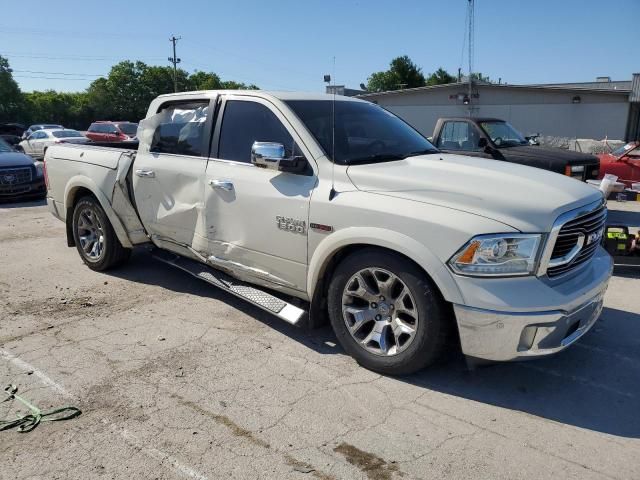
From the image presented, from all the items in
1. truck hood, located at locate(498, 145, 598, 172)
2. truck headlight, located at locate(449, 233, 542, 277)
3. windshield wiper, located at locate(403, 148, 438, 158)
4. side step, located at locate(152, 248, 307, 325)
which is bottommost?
side step, located at locate(152, 248, 307, 325)

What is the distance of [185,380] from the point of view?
11.9 feet

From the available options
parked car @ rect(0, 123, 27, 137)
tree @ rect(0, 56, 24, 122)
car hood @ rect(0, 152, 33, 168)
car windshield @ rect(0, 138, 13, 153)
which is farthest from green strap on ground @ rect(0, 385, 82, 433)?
tree @ rect(0, 56, 24, 122)

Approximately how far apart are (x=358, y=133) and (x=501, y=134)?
705 cm

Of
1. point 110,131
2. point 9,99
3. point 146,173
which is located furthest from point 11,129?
point 146,173

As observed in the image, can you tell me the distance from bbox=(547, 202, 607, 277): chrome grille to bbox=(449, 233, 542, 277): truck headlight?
7.5 inches

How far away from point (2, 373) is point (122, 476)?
164 cm

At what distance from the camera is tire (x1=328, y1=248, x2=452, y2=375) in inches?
132

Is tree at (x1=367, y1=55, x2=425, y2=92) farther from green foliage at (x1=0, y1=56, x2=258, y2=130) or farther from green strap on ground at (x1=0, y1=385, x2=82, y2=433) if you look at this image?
green strap on ground at (x1=0, y1=385, x2=82, y2=433)

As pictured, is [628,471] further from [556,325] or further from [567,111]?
[567,111]

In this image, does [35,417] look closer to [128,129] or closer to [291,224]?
[291,224]

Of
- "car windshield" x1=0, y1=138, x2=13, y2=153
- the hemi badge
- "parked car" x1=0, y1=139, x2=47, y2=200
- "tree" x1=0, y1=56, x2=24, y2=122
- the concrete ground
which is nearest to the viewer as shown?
the concrete ground

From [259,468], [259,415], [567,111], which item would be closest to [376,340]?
[259,415]

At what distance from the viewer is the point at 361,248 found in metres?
3.68

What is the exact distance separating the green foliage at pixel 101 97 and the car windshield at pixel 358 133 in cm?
5477
